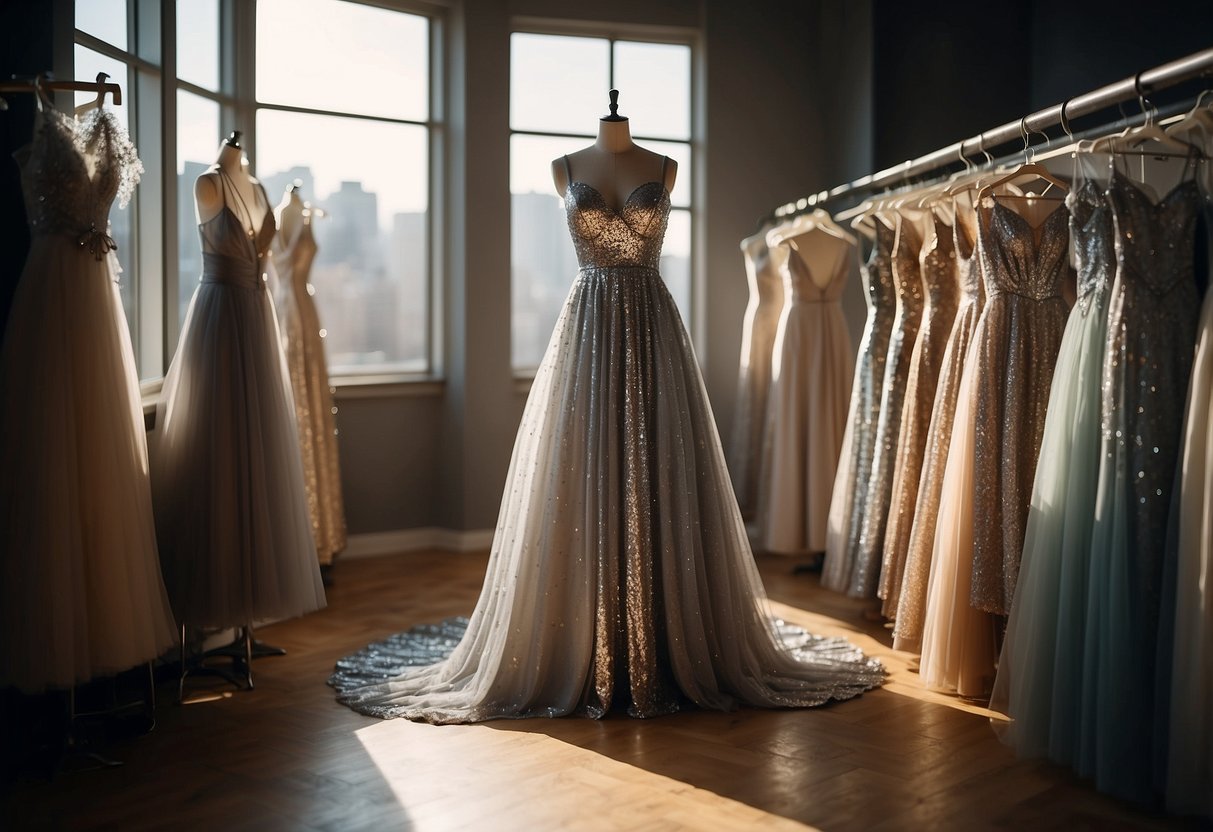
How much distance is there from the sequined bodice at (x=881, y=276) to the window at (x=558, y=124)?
198cm

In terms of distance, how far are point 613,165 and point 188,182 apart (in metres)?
2.02

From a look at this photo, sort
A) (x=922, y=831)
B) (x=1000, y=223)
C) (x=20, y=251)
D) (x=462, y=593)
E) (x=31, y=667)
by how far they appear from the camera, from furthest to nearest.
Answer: (x=462, y=593), (x=1000, y=223), (x=20, y=251), (x=31, y=667), (x=922, y=831)

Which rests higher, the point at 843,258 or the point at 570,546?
the point at 843,258

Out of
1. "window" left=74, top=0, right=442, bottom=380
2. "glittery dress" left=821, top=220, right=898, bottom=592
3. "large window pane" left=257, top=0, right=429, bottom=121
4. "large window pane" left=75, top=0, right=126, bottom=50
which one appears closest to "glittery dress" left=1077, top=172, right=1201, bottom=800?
"glittery dress" left=821, top=220, right=898, bottom=592

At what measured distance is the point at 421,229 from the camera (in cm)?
587

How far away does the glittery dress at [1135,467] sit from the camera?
248 centimetres

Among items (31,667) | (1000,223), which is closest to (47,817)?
(31,667)

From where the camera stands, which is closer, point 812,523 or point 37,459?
point 37,459

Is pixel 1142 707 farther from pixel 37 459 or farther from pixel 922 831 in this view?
pixel 37 459

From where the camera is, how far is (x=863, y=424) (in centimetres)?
423

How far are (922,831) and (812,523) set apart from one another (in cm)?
260

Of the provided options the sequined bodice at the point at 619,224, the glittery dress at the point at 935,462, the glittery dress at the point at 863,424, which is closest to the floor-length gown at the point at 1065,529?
the glittery dress at the point at 935,462

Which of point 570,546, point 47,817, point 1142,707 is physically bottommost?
point 47,817

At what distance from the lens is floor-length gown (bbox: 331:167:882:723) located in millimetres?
3219
